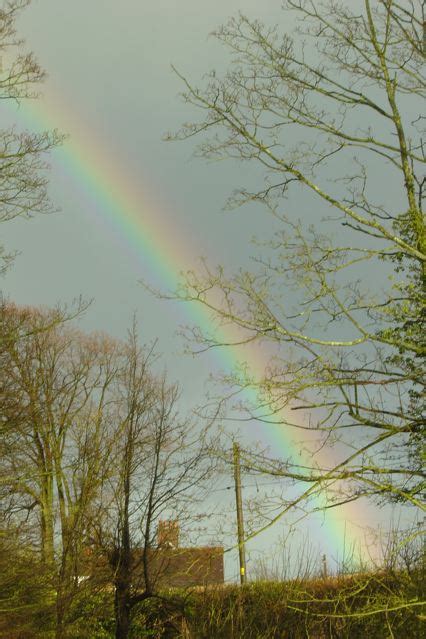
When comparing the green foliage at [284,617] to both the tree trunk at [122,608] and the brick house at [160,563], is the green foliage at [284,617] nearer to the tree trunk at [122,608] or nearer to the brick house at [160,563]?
the brick house at [160,563]

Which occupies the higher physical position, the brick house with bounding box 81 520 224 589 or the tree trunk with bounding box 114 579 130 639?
the brick house with bounding box 81 520 224 589

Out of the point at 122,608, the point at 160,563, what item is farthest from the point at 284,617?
the point at 122,608

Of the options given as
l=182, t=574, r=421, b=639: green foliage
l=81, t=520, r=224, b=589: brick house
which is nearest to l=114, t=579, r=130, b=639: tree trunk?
l=81, t=520, r=224, b=589: brick house

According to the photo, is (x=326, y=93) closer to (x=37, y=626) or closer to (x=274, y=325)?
(x=274, y=325)

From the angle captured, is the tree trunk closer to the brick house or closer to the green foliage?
the brick house

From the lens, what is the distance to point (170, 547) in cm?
1140

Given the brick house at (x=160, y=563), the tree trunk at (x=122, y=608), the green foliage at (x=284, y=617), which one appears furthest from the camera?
the brick house at (x=160, y=563)

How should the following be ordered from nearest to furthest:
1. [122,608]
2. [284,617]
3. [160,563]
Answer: [284,617] < [122,608] < [160,563]

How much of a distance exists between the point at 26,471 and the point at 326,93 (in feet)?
21.3

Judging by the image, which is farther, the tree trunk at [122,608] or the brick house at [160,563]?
the brick house at [160,563]

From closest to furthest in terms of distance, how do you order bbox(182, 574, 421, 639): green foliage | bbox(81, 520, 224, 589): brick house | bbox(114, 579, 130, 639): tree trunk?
bbox(182, 574, 421, 639): green foliage → bbox(114, 579, 130, 639): tree trunk → bbox(81, 520, 224, 589): brick house

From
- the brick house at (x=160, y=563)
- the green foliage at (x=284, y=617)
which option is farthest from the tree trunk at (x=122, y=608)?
the green foliage at (x=284, y=617)

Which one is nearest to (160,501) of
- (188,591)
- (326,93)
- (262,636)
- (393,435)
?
(188,591)

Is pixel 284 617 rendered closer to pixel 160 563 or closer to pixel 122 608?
pixel 160 563
